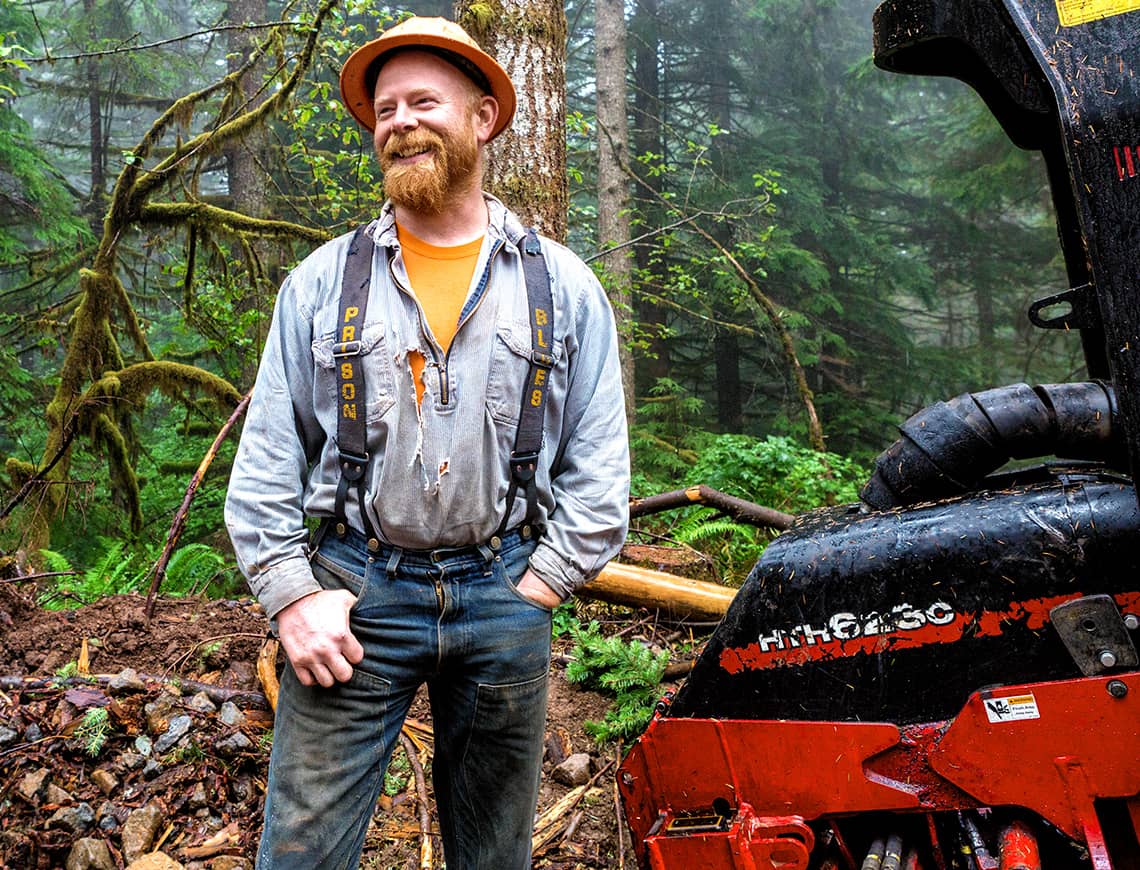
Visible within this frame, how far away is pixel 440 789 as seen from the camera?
2.54 meters

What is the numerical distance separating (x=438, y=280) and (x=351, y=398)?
1.39ft

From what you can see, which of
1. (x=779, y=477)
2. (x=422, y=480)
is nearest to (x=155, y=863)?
(x=422, y=480)

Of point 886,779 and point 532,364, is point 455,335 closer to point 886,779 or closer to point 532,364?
point 532,364

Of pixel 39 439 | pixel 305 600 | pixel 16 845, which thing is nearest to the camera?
pixel 305 600

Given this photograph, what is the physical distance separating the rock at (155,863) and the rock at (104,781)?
0.41 meters

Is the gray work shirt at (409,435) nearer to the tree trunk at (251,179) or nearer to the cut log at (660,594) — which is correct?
the cut log at (660,594)

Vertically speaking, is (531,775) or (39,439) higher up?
(39,439)

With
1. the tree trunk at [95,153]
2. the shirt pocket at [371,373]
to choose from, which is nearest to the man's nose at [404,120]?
the shirt pocket at [371,373]

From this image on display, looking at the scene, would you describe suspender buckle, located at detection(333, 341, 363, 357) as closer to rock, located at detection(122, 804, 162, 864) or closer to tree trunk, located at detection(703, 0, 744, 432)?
rock, located at detection(122, 804, 162, 864)

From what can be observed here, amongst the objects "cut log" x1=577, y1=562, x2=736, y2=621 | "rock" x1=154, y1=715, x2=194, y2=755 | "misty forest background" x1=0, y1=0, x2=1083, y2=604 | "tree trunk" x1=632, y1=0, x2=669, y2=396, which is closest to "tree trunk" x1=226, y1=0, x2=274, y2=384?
"misty forest background" x1=0, y1=0, x2=1083, y2=604

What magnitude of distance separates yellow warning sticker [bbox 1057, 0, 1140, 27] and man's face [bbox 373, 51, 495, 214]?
154cm

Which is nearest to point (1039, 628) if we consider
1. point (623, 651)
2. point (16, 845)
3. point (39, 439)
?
point (623, 651)

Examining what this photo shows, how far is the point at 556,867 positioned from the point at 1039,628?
2149mm

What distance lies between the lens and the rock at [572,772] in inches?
158
